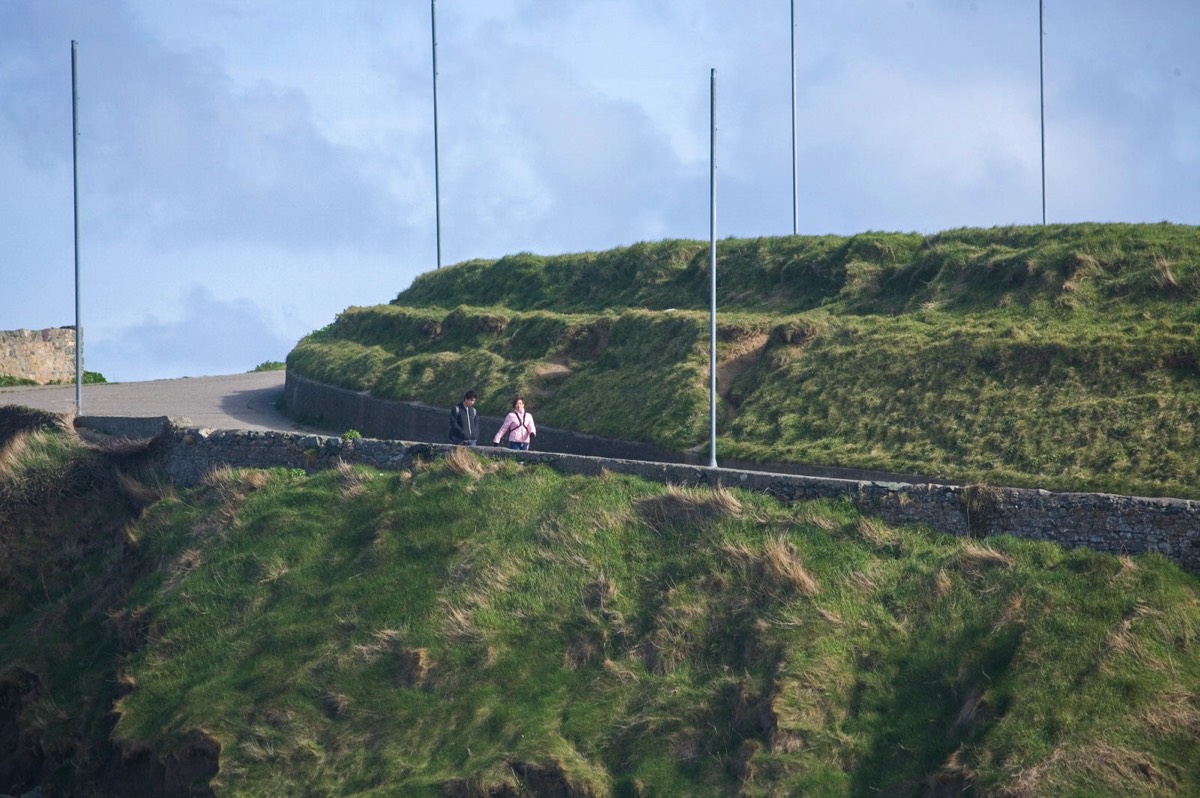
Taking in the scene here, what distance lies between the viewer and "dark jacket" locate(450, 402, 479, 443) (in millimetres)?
21016

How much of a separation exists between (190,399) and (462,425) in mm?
18001

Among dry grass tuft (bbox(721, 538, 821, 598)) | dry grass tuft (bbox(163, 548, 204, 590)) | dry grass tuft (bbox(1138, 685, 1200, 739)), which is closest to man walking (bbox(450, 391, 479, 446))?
dry grass tuft (bbox(163, 548, 204, 590))

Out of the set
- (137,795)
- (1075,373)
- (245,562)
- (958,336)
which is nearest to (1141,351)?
(1075,373)

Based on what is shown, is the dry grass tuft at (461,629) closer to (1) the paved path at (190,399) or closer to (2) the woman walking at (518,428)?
(2) the woman walking at (518,428)

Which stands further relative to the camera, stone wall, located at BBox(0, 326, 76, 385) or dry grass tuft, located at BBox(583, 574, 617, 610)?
stone wall, located at BBox(0, 326, 76, 385)

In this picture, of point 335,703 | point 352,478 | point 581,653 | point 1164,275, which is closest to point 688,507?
point 581,653

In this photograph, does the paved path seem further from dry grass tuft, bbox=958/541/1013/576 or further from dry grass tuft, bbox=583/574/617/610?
dry grass tuft, bbox=958/541/1013/576

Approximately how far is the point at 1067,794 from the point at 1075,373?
9622mm

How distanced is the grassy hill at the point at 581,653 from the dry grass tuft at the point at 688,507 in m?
0.04

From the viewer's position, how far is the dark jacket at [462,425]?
21.0 meters

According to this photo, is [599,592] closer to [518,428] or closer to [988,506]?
[988,506]

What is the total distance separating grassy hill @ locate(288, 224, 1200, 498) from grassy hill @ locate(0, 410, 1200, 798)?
380 centimetres

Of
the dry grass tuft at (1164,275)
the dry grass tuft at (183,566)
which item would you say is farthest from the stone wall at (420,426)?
the dry grass tuft at (1164,275)

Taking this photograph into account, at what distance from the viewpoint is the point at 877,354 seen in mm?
22516
